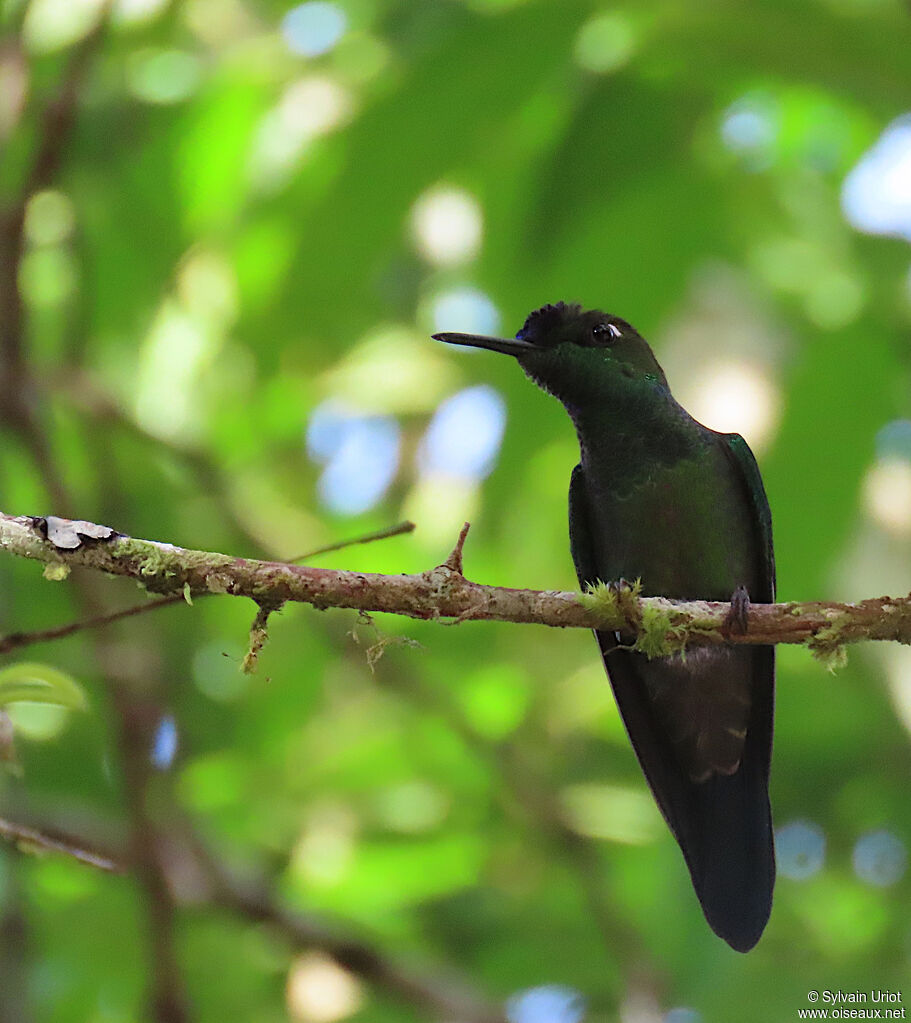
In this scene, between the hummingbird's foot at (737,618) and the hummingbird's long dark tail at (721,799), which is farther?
the hummingbird's long dark tail at (721,799)

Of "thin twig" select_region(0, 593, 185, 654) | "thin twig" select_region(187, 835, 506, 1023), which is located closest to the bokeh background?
"thin twig" select_region(187, 835, 506, 1023)

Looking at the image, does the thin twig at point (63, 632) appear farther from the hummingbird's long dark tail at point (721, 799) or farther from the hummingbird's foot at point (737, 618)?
the hummingbird's long dark tail at point (721, 799)

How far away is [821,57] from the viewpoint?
9.59 ft

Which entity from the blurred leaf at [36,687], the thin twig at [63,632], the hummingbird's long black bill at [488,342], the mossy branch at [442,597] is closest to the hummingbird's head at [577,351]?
the hummingbird's long black bill at [488,342]

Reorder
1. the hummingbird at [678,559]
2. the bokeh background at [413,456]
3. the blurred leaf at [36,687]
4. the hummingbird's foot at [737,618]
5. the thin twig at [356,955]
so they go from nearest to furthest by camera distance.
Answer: the blurred leaf at [36,687], the hummingbird's foot at [737,618], the bokeh background at [413,456], the hummingbird at [678,559], the thin twig at [356,955]

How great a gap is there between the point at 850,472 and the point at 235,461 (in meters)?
3.26

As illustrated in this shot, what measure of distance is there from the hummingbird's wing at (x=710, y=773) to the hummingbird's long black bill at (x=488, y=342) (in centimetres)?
67

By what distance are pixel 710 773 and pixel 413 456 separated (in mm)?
2663

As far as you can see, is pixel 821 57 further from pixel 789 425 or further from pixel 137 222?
pixel 137 222

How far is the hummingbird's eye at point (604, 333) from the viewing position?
414 cm

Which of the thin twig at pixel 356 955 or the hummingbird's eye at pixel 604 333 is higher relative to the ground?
the hummingbird's eye at pixel 604 333

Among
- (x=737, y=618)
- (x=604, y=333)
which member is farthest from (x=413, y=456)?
(x=737, y=618)

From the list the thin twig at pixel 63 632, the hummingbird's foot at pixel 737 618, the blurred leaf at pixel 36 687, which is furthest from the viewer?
the hummingbird's foot at pixel 737 618

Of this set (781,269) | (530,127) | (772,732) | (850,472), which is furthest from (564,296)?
(772,732)
